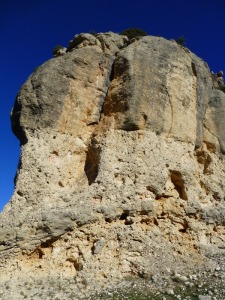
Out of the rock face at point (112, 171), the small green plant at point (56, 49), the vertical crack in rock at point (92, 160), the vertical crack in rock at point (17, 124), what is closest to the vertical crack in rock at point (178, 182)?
the rock face at point (112, 171)

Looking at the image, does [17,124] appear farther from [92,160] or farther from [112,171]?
[112,171]

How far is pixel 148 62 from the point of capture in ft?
58.4

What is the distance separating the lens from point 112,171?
51.4ft

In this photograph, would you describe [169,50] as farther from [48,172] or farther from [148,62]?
[48,172]

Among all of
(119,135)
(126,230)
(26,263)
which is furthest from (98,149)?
(26,263)

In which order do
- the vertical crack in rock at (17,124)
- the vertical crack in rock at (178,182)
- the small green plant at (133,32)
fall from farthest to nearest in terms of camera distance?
the small green plant at (133,32), the vertical crack in rock at (178,182), the vertical crack in rock at (17,124)

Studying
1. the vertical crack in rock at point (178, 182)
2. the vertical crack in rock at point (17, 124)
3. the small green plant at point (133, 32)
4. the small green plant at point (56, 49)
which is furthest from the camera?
the small green plant at point (133, 32)

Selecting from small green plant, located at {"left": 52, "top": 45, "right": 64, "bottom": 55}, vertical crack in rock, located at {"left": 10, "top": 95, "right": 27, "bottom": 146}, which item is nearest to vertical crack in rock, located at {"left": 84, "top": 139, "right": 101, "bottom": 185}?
vertical crack in rock, located at {"left": 10, "top": 95, "right": 27, "bottom": 146}

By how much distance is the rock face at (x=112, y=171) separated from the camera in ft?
45.3

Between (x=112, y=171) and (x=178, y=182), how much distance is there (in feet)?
10.2

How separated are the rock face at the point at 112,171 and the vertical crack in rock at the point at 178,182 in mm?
48

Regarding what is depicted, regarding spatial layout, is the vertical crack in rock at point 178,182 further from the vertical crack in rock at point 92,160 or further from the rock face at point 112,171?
the vertical crack in rock at point 92,160

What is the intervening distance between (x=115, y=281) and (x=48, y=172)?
512 cm

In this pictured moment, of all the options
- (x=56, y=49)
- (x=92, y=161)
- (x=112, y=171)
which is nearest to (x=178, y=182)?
(x=112, y=171)
